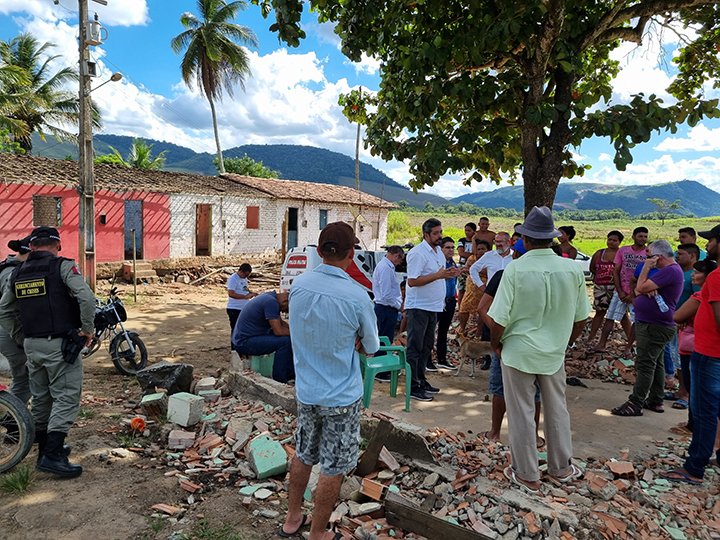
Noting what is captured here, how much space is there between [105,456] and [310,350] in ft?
8.17

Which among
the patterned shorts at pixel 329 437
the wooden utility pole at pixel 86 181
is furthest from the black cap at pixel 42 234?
the wooden utility pole at pixel 86 181

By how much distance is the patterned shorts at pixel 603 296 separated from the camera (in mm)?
8094

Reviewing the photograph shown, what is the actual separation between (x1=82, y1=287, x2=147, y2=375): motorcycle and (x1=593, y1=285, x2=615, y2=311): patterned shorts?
758 centimetres

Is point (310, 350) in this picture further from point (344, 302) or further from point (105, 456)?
point (105, 456)

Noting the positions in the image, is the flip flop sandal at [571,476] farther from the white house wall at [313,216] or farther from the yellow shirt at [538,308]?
the white house wall at [313,216]

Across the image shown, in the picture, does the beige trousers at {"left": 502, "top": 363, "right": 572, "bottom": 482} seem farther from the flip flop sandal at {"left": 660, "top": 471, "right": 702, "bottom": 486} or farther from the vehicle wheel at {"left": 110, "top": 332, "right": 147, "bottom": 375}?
the vehicle wheel at {"left": 110, "top": 332, "right": 147, "bottom": 375}

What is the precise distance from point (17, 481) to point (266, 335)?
286 centimetres

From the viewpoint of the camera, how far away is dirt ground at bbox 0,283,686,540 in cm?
300

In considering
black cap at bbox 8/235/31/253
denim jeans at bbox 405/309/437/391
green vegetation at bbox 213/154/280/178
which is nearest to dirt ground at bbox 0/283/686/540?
denim jeans at bbox 405/309/437/391

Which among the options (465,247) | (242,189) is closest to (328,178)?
(242,189)

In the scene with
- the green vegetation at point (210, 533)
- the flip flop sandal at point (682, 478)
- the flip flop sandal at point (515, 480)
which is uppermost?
the flip flop sandal at point (515, 480)

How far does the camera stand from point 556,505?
10.3 feet

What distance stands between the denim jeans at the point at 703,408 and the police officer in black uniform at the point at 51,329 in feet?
16.2

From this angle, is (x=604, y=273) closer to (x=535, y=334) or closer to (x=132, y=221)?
(x=535, y=334)
